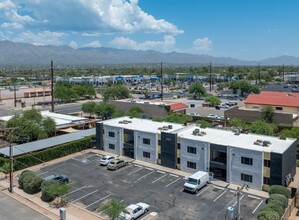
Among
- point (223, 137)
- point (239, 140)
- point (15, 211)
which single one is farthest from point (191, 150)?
point (15, 211)

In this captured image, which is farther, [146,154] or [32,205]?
[146,154]

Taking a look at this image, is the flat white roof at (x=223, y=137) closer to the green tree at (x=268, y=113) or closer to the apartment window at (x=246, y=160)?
the apartment window at (x=246, y=160)

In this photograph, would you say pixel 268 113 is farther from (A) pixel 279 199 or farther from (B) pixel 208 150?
(A) pixel 279 199

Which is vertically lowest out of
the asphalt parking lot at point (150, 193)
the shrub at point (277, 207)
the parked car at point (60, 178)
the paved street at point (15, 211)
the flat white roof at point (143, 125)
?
the paved street at point (15, 211)

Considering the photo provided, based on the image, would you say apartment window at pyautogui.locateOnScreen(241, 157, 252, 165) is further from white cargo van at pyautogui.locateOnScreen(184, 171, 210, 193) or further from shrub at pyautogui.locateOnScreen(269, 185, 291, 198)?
white cargo van at pyautogui.locateOnScreen(184, 171, 210, 193)

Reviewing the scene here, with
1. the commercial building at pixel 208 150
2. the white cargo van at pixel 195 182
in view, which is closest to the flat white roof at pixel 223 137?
the commercial building at pixel 208 150

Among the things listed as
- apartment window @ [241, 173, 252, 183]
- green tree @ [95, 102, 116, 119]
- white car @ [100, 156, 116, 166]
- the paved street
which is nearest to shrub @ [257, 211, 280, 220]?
apartment window @ [241, 173, 252, 183]
